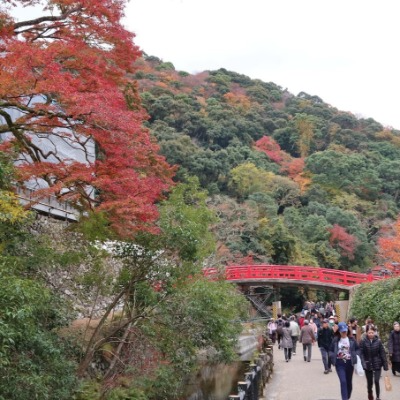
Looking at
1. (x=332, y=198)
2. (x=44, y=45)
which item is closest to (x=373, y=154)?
(x=332, y=198)

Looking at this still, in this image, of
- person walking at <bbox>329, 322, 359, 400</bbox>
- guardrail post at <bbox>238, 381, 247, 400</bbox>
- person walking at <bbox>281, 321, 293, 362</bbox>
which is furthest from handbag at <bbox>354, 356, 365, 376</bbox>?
person walking at <bbox>281, 321, 293, 362</bbox>

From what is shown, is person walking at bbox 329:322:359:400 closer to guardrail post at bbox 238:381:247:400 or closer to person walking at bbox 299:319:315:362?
guardrail post at bbox 238:381:247:400

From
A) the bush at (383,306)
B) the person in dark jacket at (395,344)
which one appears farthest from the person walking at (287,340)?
the person in dark jacket at (395,344)

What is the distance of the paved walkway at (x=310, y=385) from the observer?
354 inches

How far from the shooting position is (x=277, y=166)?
44875 mm

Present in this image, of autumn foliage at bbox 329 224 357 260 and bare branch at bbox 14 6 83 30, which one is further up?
bare branch at bbox 14 6 83 30

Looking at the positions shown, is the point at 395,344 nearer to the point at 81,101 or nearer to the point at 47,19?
the point at 81,101

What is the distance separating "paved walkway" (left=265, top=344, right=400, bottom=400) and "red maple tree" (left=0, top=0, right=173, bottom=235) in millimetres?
4299

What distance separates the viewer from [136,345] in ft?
32.6

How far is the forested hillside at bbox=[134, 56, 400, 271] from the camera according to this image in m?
31.0

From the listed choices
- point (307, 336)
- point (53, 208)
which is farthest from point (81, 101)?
point (307, 336)

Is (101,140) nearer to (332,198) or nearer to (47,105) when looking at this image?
(47,105)

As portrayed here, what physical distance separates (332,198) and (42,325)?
36079 millimetres

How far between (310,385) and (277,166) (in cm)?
3571
